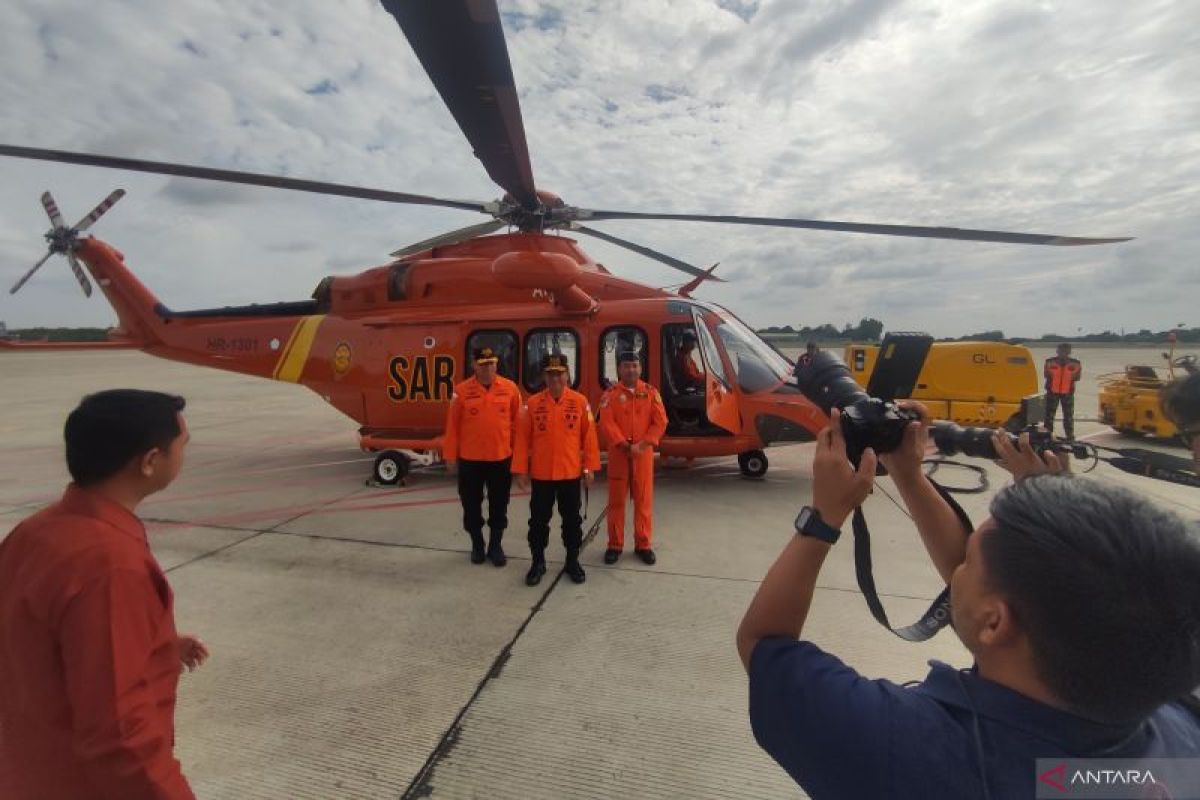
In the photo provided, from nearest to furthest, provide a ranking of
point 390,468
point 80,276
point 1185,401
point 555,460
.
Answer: point 1185,401 → point 555,460 → point 390,468 → point 80,276

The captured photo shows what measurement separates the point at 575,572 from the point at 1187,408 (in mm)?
3226

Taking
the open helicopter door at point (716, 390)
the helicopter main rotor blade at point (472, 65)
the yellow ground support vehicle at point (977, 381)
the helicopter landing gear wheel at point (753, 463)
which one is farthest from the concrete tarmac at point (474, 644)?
the yellow ground support vehicle at point (977, 381)

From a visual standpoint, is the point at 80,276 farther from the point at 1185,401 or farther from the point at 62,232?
the point at 1185,401

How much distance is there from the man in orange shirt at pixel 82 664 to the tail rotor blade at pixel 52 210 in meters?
9.78

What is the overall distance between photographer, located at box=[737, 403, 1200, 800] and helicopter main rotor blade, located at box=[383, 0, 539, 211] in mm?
2371

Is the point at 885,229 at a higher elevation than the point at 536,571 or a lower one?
higher

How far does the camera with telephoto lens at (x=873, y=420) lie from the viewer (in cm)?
127

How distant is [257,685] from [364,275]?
17.9 ft

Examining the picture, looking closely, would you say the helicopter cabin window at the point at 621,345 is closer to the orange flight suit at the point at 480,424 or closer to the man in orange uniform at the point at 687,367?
the man in orange uniform at the point at 687,367

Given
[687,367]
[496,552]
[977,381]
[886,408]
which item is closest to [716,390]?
[687,367]

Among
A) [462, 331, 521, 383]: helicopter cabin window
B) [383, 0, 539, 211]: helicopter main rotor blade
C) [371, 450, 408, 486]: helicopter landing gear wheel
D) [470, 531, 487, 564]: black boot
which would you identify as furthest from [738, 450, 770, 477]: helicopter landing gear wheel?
[383, 0, 539, 211]: helicopter main rotor blade

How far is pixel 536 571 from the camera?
13.3ft

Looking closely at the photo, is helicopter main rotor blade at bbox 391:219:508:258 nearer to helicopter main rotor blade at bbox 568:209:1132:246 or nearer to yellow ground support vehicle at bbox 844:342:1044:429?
helicopter main rotor blade at bbox 568:209:1132:246

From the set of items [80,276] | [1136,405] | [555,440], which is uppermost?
[80,276]
